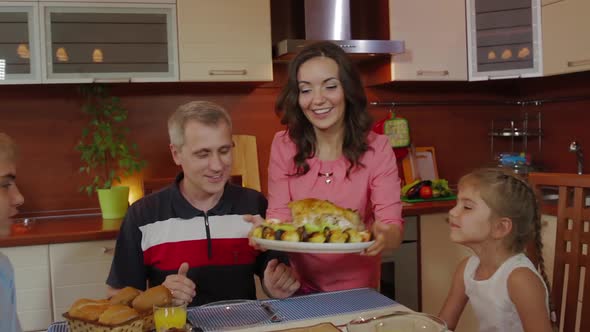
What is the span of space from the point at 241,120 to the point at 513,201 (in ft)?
6.31

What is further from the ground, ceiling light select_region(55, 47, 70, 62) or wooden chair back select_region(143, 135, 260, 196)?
ceiling light select_region(55, 47, 70, 62)

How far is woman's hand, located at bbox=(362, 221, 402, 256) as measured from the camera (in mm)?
1400

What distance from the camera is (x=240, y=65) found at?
113 inches

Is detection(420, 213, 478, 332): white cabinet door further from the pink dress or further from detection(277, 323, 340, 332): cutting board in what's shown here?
detection(277, 323, 340, 332): cutting board

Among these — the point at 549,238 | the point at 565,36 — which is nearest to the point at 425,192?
the point at 549,238

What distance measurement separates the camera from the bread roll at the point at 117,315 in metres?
1.08

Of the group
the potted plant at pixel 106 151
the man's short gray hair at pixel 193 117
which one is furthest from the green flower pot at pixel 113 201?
the man's short gray hair at pixel 193 117

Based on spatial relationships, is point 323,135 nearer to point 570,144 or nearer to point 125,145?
point 125,145

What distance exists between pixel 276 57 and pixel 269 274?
1716 mm

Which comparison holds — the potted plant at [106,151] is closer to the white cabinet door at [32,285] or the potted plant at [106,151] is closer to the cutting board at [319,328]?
the white cabinet door at [32,285]

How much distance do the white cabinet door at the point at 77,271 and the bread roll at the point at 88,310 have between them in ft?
4.55

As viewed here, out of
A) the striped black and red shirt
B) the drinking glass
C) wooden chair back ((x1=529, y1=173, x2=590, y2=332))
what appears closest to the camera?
the drinking glass

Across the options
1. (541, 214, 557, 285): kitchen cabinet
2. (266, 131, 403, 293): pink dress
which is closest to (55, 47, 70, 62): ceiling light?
(266, 131, 403, 293): pink dress

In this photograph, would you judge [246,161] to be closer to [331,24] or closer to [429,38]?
[331,24]
